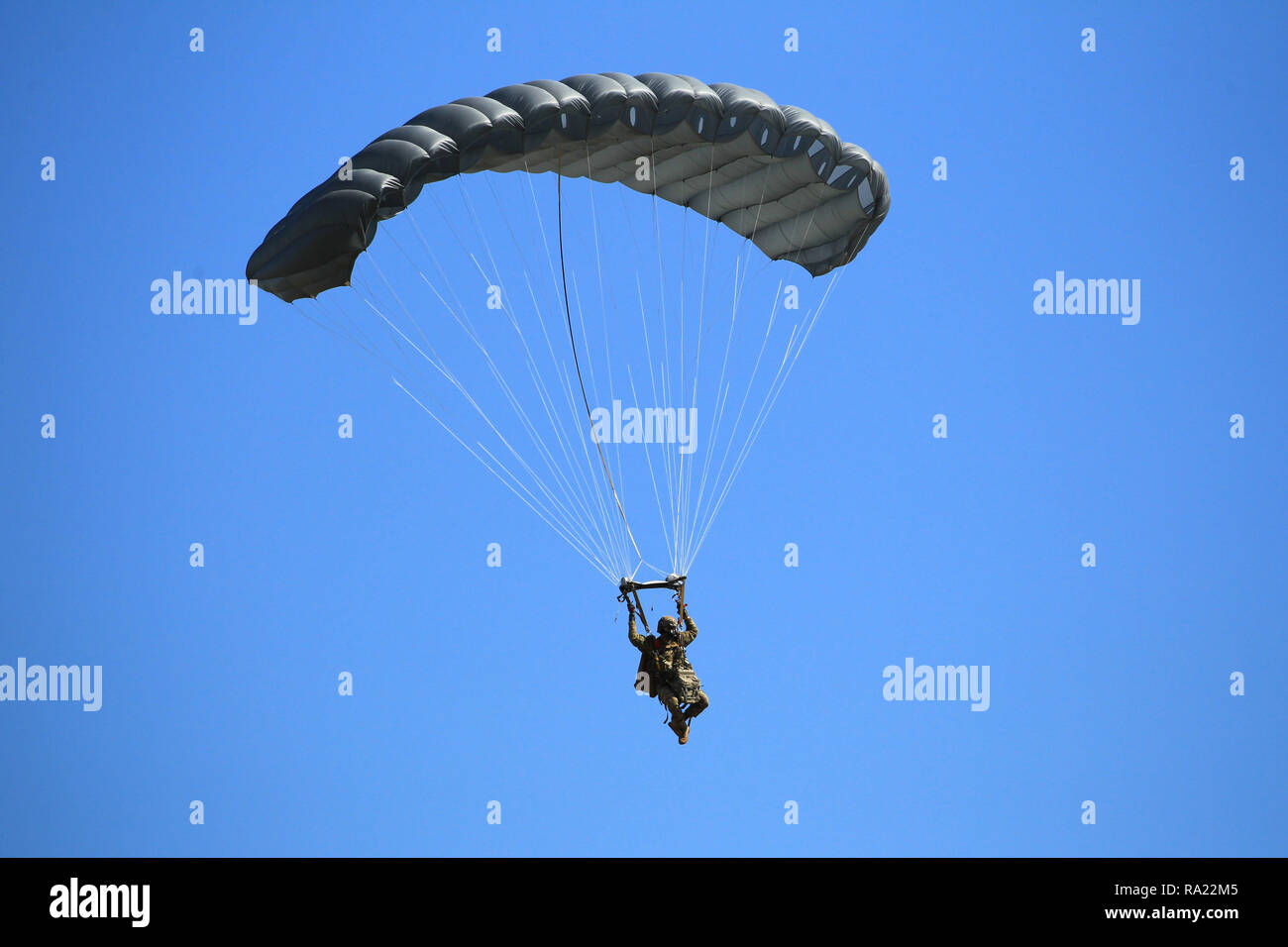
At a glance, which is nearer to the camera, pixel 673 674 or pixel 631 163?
pixel 673 674

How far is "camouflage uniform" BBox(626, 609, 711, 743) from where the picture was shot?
22.1 meters

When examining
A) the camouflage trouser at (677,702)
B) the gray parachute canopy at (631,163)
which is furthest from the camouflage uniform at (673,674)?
the gray parachute canopy at (631,163)

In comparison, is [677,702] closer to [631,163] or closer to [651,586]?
[651,586]

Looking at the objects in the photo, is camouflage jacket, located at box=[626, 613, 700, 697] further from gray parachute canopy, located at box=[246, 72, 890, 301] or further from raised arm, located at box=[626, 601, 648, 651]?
gray parachute canopy, located at box=[246, 72, 890, 301]

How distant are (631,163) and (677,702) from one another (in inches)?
246

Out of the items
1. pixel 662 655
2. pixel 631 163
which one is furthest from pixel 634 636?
pixel 631 163

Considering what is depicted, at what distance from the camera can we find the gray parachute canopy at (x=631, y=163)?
21562 millimetres

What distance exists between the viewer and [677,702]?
2217 centimetres
